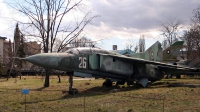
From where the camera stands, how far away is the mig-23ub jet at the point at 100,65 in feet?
43.4

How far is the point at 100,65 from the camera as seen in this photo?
1561cm

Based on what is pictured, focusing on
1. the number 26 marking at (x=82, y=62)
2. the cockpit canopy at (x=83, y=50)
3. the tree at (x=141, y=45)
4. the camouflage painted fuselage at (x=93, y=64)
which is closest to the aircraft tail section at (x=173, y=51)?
the camouflage painted fuselage at (x=93, y=64)

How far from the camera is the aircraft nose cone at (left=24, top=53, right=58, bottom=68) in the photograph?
1236cm

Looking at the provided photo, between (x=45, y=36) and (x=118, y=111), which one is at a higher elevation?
(x=45, y=36)

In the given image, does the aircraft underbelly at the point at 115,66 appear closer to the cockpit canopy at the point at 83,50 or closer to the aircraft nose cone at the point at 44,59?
the cockpit canopy at the point at 83,50

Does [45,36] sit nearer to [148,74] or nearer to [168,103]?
[148,74]

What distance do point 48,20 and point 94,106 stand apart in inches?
497

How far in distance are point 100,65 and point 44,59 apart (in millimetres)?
4240

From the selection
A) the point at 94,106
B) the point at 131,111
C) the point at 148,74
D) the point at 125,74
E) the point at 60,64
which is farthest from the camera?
the point at 148,74

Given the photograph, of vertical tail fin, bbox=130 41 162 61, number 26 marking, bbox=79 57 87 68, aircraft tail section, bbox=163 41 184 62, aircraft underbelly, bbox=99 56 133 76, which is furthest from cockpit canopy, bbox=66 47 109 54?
aircraft tail section, bbox=163 41 184 62

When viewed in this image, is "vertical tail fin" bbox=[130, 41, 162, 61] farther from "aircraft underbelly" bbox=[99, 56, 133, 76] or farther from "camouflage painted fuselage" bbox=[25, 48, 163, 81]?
"aircraft underbelly" bbox=[99, 56, 133, 76]

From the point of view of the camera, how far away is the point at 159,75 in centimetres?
2011

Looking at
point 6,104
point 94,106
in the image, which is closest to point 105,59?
point 94,106

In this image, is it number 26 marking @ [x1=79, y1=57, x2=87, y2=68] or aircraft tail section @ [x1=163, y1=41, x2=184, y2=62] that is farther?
aircraft tail section @ [x1=163, y1=41, x2=184, y2=62]
